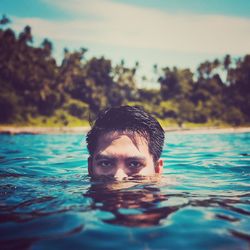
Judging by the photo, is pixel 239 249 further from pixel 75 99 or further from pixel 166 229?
pixel 75 99

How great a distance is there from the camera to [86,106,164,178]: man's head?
3.87m

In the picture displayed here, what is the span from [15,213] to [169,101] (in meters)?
61.2

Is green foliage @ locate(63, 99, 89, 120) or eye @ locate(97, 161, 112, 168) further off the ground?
green foliage @ locate(63, 99, 89, 120)

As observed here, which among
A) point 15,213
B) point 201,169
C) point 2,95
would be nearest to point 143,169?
point 15,213

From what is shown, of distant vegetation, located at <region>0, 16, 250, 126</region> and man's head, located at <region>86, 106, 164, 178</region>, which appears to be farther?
distant vegetation, located at <region>0, 16, 250, 126</region>

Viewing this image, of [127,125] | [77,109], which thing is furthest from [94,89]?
[127,125]

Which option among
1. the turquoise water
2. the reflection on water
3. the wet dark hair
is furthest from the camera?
the wet dark hair

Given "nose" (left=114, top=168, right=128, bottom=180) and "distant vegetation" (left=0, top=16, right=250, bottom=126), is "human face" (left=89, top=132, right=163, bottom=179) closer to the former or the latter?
"nose" (left=114, top=168, right=128, bottom=180)

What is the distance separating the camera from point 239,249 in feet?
6.72

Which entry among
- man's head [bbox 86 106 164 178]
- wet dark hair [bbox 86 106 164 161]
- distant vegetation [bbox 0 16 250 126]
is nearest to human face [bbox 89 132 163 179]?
man's head [bbox 86 106 164 178]

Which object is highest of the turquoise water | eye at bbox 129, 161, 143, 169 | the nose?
eye at bbox 129, 161, 143, 169

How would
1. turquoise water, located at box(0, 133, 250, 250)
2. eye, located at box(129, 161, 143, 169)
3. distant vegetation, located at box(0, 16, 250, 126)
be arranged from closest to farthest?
turquoise water, located at box(0, 133, 250, 250) < eye, located at box(129, 161, 143, 169) < distant vegetation, located at box(0, 16, 250, 126)

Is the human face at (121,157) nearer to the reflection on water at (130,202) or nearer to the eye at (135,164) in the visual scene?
the eye at (135,164)

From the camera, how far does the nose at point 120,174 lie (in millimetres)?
3807
